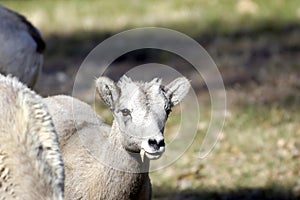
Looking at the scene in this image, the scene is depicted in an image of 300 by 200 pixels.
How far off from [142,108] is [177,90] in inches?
17.0

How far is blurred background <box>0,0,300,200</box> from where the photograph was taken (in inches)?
368

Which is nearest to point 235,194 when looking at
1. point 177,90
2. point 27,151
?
point 177,90

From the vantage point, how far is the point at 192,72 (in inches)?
508

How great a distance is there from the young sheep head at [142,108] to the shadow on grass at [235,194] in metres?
2.74

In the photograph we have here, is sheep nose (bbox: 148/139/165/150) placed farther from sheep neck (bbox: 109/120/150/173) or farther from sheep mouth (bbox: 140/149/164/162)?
sheep neck (bbox: 109/120/150/173)

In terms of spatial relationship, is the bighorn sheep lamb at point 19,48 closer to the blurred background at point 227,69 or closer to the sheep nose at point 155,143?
the blurred background at point 227,69

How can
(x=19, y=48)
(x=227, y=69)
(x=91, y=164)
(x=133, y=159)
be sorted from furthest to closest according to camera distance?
(x=227, y=69) < (x=19, y=48) < (x=91, y=164) < (x=133, y=159)

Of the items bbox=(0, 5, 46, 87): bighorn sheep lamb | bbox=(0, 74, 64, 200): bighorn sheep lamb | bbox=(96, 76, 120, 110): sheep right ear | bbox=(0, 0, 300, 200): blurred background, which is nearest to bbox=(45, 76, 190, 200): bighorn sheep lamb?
bbox=(96, 76, 120, 110): sheep right ear

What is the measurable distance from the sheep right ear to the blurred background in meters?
2.80

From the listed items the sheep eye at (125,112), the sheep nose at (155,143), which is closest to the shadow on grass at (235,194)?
the sheep eye at (125,112)

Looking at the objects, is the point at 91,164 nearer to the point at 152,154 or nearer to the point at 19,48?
the point at 152,154

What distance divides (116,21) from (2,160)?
11131 millimetres

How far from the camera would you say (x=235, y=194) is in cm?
893

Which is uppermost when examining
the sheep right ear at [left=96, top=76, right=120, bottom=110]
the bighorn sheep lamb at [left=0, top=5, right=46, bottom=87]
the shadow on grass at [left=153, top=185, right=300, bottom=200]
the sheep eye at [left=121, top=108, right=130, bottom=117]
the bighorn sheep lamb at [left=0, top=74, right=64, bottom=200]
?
the bighorn sheep lamb at [left=0, top=5, right=46, bottom=87]
